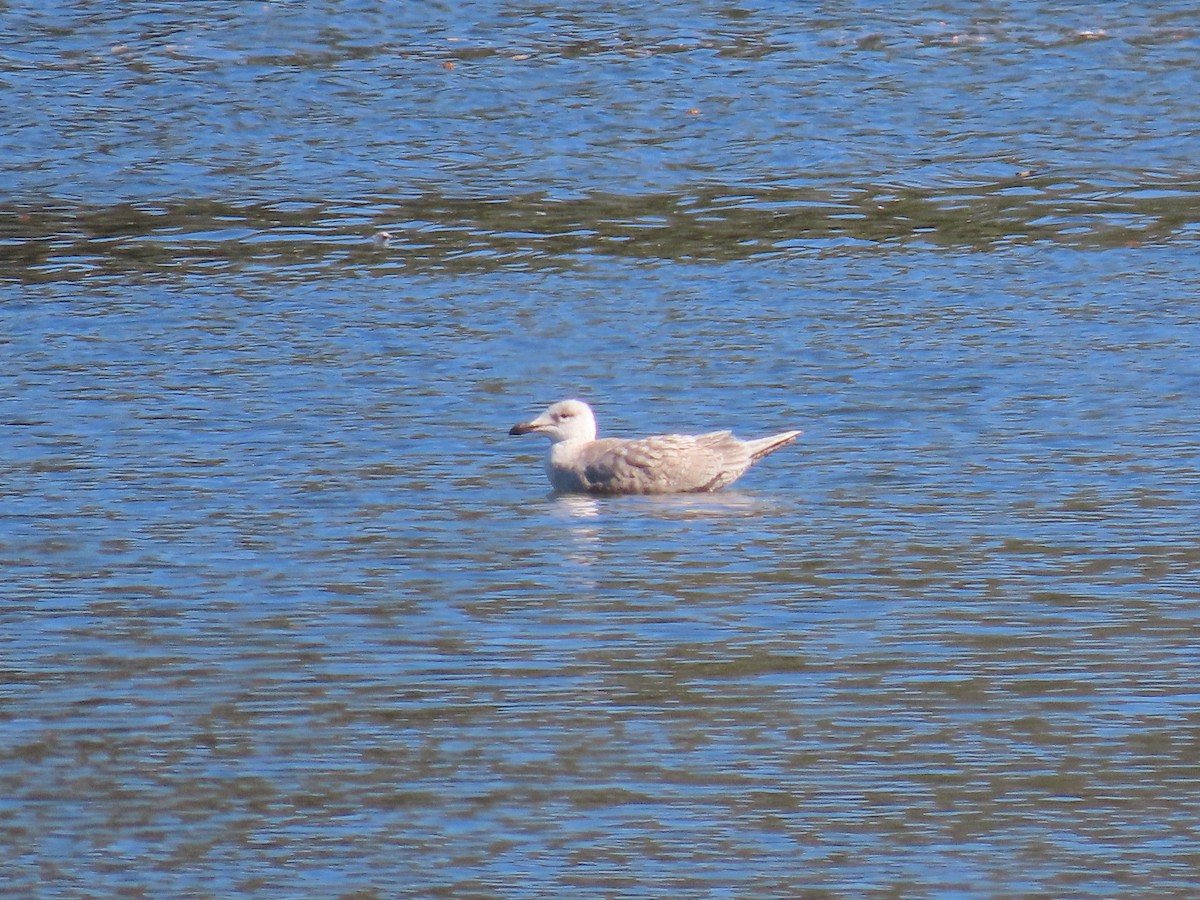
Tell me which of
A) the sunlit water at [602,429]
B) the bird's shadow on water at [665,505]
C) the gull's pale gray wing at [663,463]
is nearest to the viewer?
the sunlit water at [602,429]

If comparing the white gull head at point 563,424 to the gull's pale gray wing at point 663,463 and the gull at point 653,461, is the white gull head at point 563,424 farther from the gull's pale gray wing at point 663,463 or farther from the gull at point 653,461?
the gull's pale gray wing at point 663,463

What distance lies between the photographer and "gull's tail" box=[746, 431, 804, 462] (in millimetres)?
11180

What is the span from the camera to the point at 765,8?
22188 millimetres

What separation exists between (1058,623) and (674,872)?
244cm

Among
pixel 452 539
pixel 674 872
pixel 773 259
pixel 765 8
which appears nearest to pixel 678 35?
pixel 765 8

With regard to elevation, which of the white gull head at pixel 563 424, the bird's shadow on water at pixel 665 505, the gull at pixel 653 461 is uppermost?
the white gull head at pixel 563 424

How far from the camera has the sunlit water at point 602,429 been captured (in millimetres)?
6883

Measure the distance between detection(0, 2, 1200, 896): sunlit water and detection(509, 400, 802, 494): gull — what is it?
A: 118mm

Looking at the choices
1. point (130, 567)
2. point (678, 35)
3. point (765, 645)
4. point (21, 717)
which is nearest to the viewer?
point (21, 717)

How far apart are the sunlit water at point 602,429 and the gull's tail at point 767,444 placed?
4.3 inches

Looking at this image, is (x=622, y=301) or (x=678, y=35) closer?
(x=622, y=301)

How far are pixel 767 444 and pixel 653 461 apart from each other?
0.50 meters

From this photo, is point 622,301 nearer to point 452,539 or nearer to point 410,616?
point 452,539

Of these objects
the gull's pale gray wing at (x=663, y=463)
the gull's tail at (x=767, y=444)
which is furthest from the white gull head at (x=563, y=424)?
the gull's tail at (x=767, y=444)
